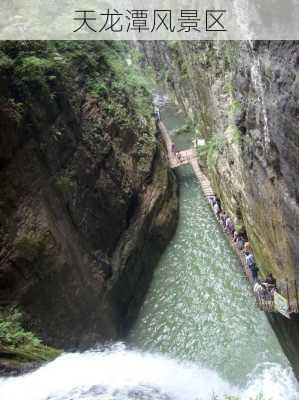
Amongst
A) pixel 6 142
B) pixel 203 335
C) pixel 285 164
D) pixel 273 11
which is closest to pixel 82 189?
pixel 6 142

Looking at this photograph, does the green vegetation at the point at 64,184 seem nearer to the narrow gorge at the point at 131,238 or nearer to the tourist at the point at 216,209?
the narrow gorge at the point at 131,238

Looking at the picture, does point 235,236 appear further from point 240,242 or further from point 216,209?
point 216,209

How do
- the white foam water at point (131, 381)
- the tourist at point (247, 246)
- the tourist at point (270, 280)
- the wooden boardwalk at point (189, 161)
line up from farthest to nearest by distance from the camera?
the wooden boardwalk at point (189, 161) → the tourist at point (247, 246) → the tourist at point (270, 280) → the white foam water at point (131, 381)

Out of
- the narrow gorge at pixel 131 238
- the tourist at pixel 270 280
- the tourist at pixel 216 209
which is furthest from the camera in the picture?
the tourist at pixel 216 209

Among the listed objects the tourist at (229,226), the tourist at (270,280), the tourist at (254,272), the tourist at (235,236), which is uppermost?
the tourist at (229,226)

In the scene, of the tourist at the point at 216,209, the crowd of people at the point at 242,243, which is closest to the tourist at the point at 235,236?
the crowd of people at the point at 242,243

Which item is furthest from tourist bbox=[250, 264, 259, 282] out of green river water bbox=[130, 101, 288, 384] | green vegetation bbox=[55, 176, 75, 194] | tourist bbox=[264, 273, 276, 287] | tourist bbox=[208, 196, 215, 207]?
green vegetation bbox=[55, 176, 75, 194]

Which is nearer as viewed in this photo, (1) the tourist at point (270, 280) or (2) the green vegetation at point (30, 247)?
(2) the green vegetation at point (30, 247)

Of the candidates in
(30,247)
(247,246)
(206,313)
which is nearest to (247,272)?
(247,246)
